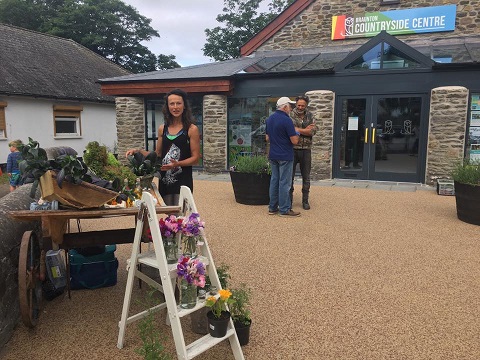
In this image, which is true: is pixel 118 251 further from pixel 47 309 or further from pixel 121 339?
pixel 121 339

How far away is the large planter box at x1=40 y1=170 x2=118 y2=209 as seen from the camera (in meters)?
2.50

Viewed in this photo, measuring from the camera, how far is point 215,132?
11.8 m

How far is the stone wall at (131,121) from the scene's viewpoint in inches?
502

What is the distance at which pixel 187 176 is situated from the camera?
385 centimetres

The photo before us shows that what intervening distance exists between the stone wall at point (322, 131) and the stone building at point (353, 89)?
3 centimetres

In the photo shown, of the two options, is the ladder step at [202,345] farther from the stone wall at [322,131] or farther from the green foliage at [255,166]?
the stone wall at [322,131]

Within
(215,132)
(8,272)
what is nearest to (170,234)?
(8,272)

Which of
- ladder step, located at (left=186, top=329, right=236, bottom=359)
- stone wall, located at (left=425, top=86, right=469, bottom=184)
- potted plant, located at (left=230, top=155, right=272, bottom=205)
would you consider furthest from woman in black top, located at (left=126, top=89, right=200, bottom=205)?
stone wall, located at (left=425, top=86, right=469, bottom=184)

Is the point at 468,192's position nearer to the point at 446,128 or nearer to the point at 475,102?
the point at 446,128

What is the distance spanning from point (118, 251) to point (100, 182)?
2.28 metres

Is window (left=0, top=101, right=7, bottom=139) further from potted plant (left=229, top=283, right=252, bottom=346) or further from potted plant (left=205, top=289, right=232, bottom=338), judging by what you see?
potted plant (left=205, top=289, right=232, bottom=338)

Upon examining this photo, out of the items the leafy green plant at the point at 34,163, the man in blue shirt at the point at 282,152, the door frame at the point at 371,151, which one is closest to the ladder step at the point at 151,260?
the leafy green plant at the point at 34,163

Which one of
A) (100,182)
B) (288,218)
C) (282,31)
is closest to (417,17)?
(282,31)

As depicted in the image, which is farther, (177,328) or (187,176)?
(187,176)
